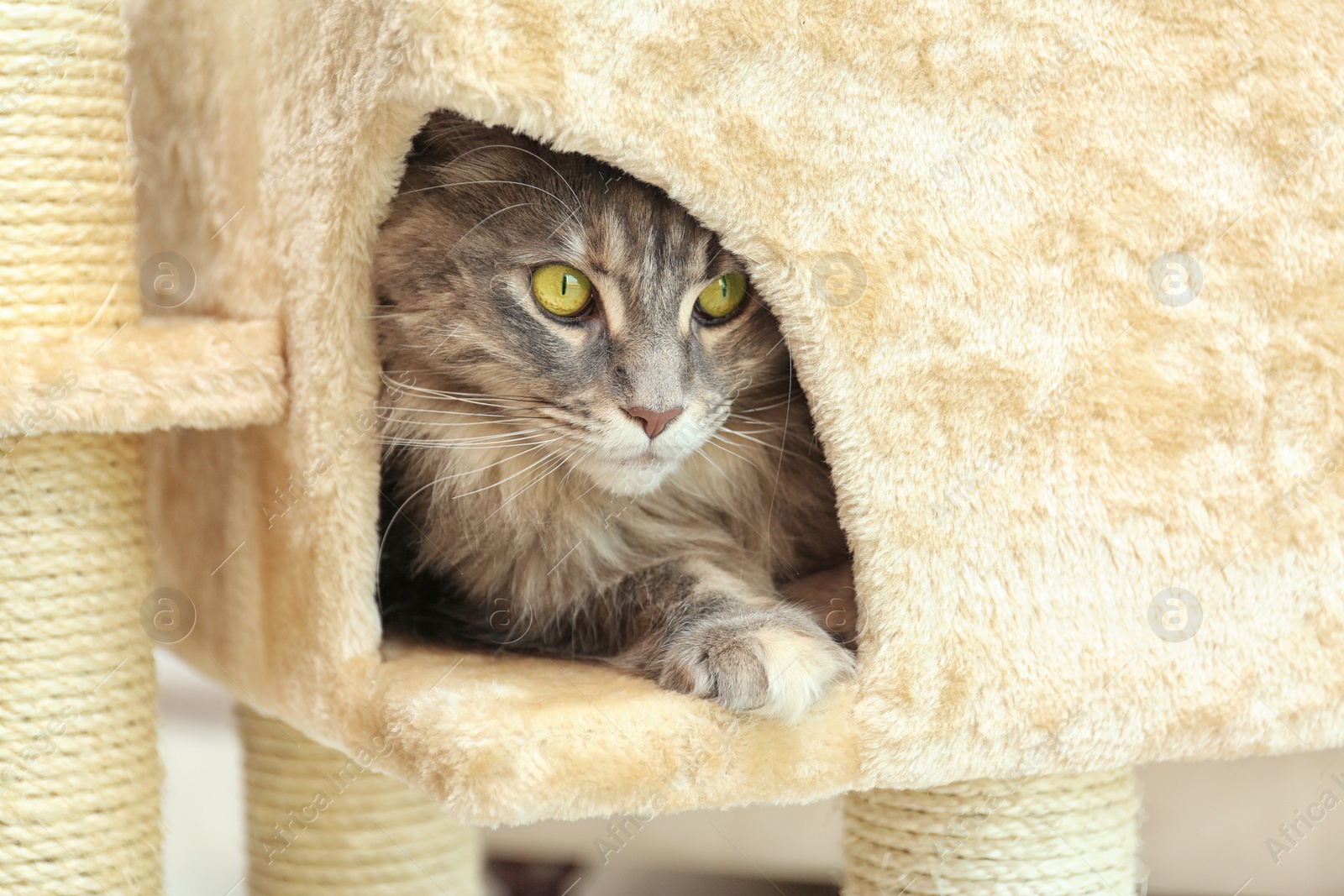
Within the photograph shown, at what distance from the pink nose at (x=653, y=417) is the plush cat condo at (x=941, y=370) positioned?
0.15m

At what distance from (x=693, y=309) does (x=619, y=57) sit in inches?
13.6

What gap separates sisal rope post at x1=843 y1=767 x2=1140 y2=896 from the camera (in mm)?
1271

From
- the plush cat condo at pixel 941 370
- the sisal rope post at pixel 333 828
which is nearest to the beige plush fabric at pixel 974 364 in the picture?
the plush cat condo at pixel 941 370

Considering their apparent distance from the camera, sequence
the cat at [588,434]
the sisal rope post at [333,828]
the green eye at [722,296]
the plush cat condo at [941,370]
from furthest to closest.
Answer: the sisal rope post at [333,828]
the green eye at [722,296]
the cat at [588,434]
the plush cat condo at [941,370]

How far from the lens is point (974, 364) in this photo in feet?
3.65

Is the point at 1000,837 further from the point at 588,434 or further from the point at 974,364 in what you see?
the point at 588,434

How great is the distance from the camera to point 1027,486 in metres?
1.13

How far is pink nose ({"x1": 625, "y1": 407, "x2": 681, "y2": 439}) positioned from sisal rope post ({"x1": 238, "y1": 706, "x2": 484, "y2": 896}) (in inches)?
28.3

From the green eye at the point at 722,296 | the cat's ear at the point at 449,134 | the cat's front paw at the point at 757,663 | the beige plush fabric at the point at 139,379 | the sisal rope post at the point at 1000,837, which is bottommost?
the sisal rope post at the point at 1000,837

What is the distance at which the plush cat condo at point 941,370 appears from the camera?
3.38 ft

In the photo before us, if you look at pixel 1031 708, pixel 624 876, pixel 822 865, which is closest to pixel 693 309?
pixel 1031 708

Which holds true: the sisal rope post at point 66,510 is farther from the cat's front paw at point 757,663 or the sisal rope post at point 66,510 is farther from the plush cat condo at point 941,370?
the cat's front paw at point 757,663

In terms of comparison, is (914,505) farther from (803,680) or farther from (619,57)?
(619,57)

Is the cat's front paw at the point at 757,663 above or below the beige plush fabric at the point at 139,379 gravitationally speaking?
below
